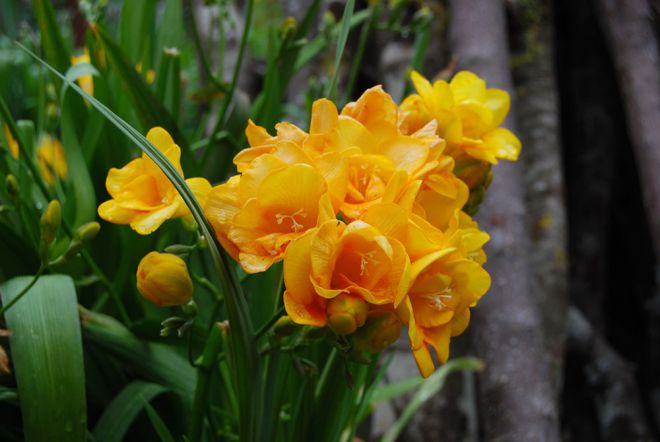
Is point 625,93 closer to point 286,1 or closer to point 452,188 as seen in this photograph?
point 286,1

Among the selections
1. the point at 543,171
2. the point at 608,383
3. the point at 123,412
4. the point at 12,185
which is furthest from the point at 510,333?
the point at 12,185

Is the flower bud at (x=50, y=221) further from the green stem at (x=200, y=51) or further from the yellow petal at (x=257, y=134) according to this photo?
the green stem at (x=200, y=51)

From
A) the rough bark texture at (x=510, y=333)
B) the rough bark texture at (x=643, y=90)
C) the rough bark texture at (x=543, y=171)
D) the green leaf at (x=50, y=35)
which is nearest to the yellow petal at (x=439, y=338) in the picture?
the green leaf at (x=50, y=35)

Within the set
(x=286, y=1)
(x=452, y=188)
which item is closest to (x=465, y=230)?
(x=452, y=188)

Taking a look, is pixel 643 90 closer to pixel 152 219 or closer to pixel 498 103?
pixel 498 103

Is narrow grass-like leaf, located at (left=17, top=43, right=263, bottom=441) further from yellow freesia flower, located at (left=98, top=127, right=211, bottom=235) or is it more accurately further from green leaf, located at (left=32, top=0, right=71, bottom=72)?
green leaf, located at (left=32, top=0, right=71, bottom=72)
